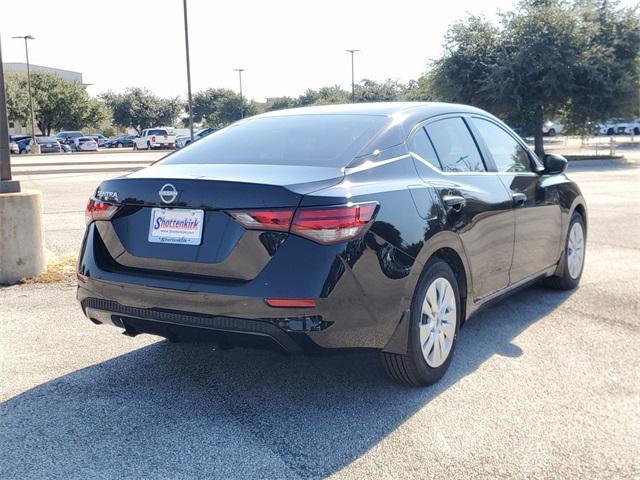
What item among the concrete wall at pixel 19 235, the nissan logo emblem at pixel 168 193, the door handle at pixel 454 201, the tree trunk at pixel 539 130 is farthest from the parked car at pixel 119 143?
the nissan logo emblem at pixel 168 193

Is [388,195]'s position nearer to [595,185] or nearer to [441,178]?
[441,178]

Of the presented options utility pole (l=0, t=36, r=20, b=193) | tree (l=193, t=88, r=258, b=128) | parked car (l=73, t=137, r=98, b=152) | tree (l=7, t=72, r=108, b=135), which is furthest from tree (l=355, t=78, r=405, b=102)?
utility pole (l=0, t=36, r=20, b=193)

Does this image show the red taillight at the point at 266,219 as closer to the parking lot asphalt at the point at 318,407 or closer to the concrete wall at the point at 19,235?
the parking lot asphalt at the point at 318,407

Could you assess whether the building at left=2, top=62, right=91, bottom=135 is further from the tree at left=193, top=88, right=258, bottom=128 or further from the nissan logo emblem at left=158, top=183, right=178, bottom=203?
the nissan logo emblem at left=158, top=183, right=178, bottom=203

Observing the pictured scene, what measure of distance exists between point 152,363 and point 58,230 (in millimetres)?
6222

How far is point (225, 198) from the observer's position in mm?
3441

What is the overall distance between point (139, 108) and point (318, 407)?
297 ft

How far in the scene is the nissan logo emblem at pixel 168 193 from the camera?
358 cm

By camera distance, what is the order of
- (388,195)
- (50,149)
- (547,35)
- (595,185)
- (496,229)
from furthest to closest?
1. (50,149)
2. (547,35)
3. (595,185)
4. (496,229)
5. (388,195)

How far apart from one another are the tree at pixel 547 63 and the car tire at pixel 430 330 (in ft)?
82.1

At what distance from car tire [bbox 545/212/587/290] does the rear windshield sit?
8.91 feet

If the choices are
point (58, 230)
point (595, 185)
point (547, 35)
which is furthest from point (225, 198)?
point (547, 35)

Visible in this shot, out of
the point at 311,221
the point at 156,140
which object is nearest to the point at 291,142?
the point at 311,221

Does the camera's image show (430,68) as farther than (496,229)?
Yes
